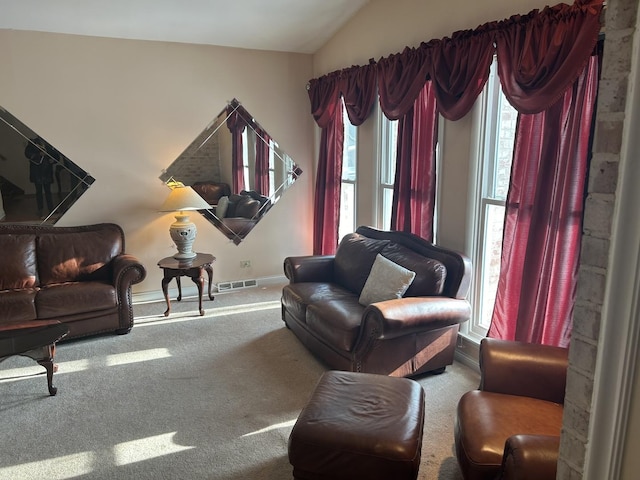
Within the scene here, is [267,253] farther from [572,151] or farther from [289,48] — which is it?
[572,151]

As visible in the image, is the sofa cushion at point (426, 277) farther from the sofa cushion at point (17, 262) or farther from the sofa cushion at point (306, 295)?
the sofa cushion at point (17, 262)

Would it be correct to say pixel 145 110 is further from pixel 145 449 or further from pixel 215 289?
pixel 145 449

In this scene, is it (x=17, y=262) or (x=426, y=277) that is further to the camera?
(x=17, y=262)

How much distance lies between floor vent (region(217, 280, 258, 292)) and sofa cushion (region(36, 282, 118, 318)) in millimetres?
1432

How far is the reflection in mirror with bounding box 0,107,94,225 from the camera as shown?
14.3ft

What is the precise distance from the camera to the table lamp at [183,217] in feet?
15.2

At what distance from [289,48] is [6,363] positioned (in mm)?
4097

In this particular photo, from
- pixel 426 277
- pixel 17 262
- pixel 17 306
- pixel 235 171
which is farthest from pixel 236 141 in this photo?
pixel 426 277

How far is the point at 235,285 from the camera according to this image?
5.40 meters

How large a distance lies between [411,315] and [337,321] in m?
0.50

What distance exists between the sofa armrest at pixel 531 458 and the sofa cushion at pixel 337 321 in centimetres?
145

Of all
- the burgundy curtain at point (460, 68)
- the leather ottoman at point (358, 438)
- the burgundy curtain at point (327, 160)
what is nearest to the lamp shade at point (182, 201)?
the burgundy curtain at point (327, 160)

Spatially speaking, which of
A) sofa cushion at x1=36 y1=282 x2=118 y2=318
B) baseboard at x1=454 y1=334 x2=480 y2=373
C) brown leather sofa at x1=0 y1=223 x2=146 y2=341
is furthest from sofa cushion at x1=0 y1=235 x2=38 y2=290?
baseboard at x1=454 y1=334 x2=480 y2=373

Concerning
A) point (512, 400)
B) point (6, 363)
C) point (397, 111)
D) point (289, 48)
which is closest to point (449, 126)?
point (397, 111)
